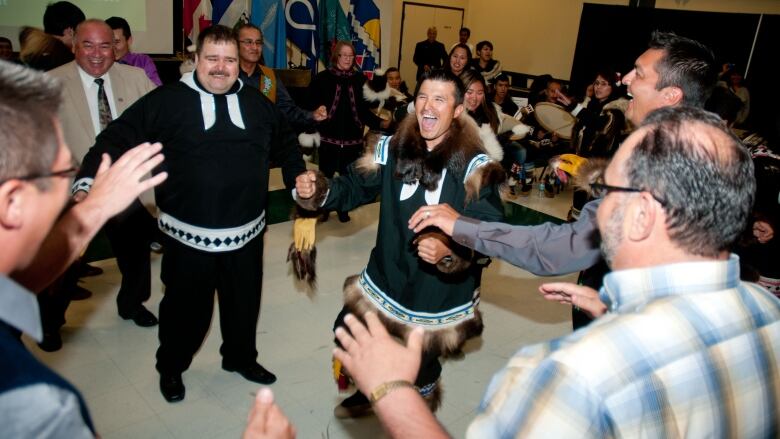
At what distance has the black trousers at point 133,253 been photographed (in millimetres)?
3375

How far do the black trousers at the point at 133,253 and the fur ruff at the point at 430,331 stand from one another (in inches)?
61.6

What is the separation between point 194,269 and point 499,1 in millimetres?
13653

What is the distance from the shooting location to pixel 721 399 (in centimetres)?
101

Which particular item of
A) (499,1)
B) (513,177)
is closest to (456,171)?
(513,177)

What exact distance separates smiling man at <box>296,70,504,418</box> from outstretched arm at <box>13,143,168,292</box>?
1064mm

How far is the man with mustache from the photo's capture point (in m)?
2.52

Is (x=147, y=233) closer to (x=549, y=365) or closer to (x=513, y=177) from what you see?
(x=549, y=365)

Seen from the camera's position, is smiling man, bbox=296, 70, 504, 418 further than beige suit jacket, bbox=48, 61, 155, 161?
No

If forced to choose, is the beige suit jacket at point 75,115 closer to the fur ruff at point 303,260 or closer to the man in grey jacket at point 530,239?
the fur ruff at point 303,260

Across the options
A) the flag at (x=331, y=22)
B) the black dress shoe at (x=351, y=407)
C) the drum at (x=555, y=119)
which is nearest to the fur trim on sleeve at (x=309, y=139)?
the black dress shoe at (x=351, y=407)

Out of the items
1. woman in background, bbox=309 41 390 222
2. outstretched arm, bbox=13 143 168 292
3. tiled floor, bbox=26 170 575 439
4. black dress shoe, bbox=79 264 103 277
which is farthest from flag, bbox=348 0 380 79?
outstretched arm, bbox=13 143 168 292

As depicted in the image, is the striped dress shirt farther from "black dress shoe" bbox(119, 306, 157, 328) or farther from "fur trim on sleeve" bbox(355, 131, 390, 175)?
"black dress shoe" bbox(119, 306, 157, 328)

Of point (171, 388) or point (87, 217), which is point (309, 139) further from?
point (87, 217)

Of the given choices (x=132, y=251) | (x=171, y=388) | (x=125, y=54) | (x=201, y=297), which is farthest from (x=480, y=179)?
(x=125, y=54)
